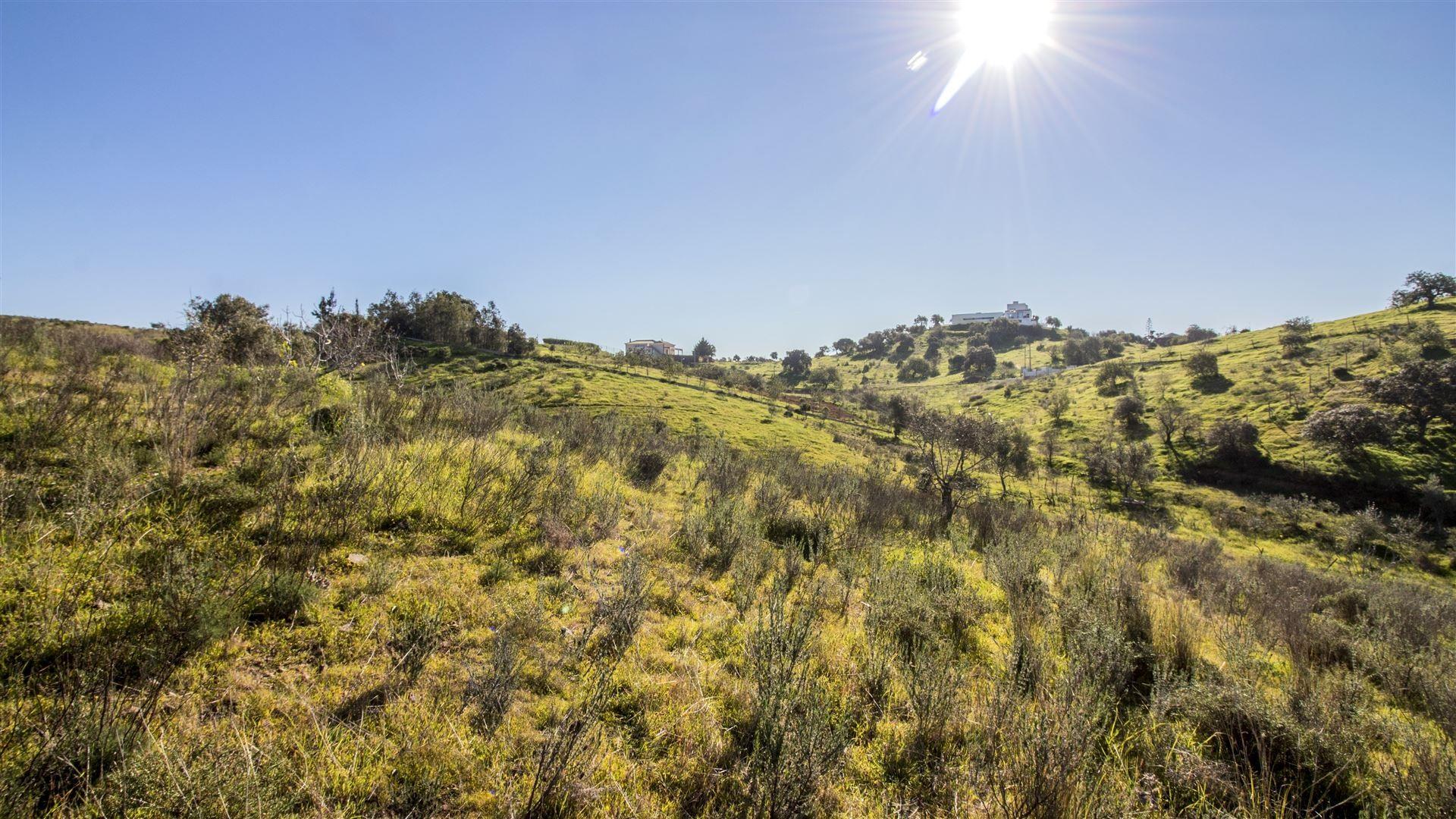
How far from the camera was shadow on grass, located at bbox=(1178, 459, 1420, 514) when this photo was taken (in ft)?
122

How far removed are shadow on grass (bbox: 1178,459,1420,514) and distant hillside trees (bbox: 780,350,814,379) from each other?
7319 centimetres

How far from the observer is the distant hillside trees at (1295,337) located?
62094 millimetres

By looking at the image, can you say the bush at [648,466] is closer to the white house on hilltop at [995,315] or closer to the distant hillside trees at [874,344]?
the distant hillside trees at [874,344]

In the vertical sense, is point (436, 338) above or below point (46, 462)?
above

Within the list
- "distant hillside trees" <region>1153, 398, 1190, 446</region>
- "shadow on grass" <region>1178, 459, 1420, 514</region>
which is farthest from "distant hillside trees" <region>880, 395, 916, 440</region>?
"distant hillside trees" <region>1153, 398, 1190, 446</region>

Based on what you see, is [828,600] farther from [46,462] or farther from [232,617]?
[46,462]

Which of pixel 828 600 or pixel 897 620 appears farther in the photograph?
pixel 828 600

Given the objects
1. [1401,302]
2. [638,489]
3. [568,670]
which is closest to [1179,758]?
[568,670]

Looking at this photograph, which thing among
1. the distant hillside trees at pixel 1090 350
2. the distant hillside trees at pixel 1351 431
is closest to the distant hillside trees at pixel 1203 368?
the distant hillside trees at pixel 1351 431

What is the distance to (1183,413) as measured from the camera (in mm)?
53156

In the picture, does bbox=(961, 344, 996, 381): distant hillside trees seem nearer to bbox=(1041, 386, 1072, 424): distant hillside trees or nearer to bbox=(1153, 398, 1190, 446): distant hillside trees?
bbox=(1041, 386, 1072, 424): distant hillside trees

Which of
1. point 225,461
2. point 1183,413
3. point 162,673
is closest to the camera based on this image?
point 162,673

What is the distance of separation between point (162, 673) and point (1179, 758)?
6737 mm

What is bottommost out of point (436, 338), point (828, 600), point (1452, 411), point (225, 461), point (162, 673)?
point (828, 600)
